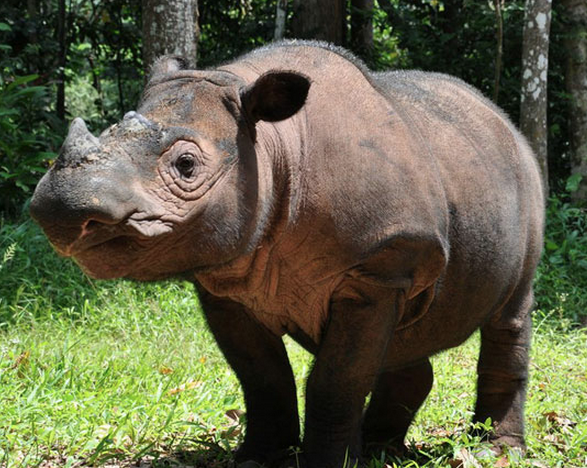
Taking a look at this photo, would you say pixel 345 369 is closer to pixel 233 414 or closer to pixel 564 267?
pixel 233 414

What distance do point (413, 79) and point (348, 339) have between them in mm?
1483

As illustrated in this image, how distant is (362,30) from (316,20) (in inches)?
49.4

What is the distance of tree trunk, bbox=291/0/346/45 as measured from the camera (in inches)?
395

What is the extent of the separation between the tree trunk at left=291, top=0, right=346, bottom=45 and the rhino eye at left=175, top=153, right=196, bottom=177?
7.22 metres

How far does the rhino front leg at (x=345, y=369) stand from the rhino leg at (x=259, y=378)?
33 centimetres

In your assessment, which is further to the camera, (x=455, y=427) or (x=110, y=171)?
(x=455, y=427)

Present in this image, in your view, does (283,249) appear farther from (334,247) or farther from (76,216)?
(76,216)

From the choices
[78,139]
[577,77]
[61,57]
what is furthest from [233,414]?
[61,57]

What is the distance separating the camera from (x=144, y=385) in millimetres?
5395

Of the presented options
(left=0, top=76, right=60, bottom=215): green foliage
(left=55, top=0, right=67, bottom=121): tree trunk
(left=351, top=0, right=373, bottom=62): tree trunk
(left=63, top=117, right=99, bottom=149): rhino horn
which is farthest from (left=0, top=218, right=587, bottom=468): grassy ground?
(left=351, top=0, right=373, bottom=62): tree trunk

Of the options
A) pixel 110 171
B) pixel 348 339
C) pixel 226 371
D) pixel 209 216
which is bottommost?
pixel 226 371

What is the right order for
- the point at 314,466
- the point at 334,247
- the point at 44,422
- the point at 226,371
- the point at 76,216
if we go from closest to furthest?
the point at 76,216, the point at 334,247, the point at 314,466, the point at 44,422, the point at 226,371

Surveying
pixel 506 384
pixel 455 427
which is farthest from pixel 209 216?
pixel 455 427

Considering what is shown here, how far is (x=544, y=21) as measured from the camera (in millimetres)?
8914
